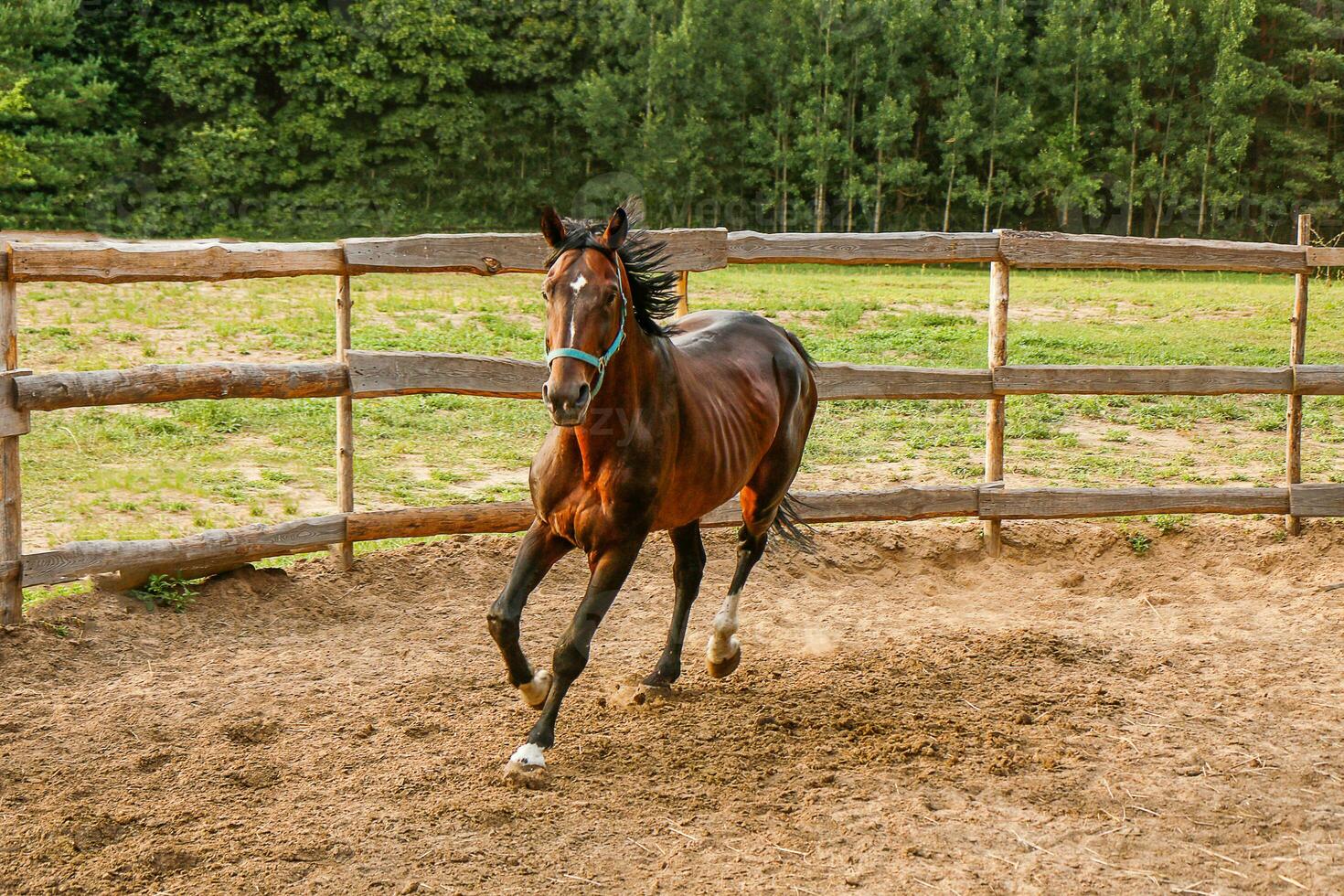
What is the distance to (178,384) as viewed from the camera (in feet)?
18.0

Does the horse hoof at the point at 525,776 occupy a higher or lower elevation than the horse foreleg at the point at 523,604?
lower

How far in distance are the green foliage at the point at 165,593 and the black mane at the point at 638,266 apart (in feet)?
9.15

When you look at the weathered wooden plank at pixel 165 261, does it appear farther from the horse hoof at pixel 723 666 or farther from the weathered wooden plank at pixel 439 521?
the horse hoof at pixel 723 666

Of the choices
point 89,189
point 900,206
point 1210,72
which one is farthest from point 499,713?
point 1210,72

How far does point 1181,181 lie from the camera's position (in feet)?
83.9

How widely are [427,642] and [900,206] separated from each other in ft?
77.0

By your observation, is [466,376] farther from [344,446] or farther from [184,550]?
[184,550]

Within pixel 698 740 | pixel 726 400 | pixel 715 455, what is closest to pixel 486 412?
pixel 726 400

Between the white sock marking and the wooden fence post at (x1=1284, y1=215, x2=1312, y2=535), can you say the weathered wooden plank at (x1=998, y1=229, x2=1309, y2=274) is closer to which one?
the wooden fence post at (x1=1284, y1=215, x2=1312, y2=535)

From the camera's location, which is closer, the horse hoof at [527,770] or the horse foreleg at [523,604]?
the horse hoof at [527,770]

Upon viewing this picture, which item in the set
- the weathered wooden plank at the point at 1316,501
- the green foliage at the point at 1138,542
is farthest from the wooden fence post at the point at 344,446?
the weathered wooden plank at the point at 1316,501

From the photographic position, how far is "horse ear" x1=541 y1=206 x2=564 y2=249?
3.84 metres

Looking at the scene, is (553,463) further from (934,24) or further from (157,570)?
(934,24)

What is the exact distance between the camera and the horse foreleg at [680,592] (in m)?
4.86
